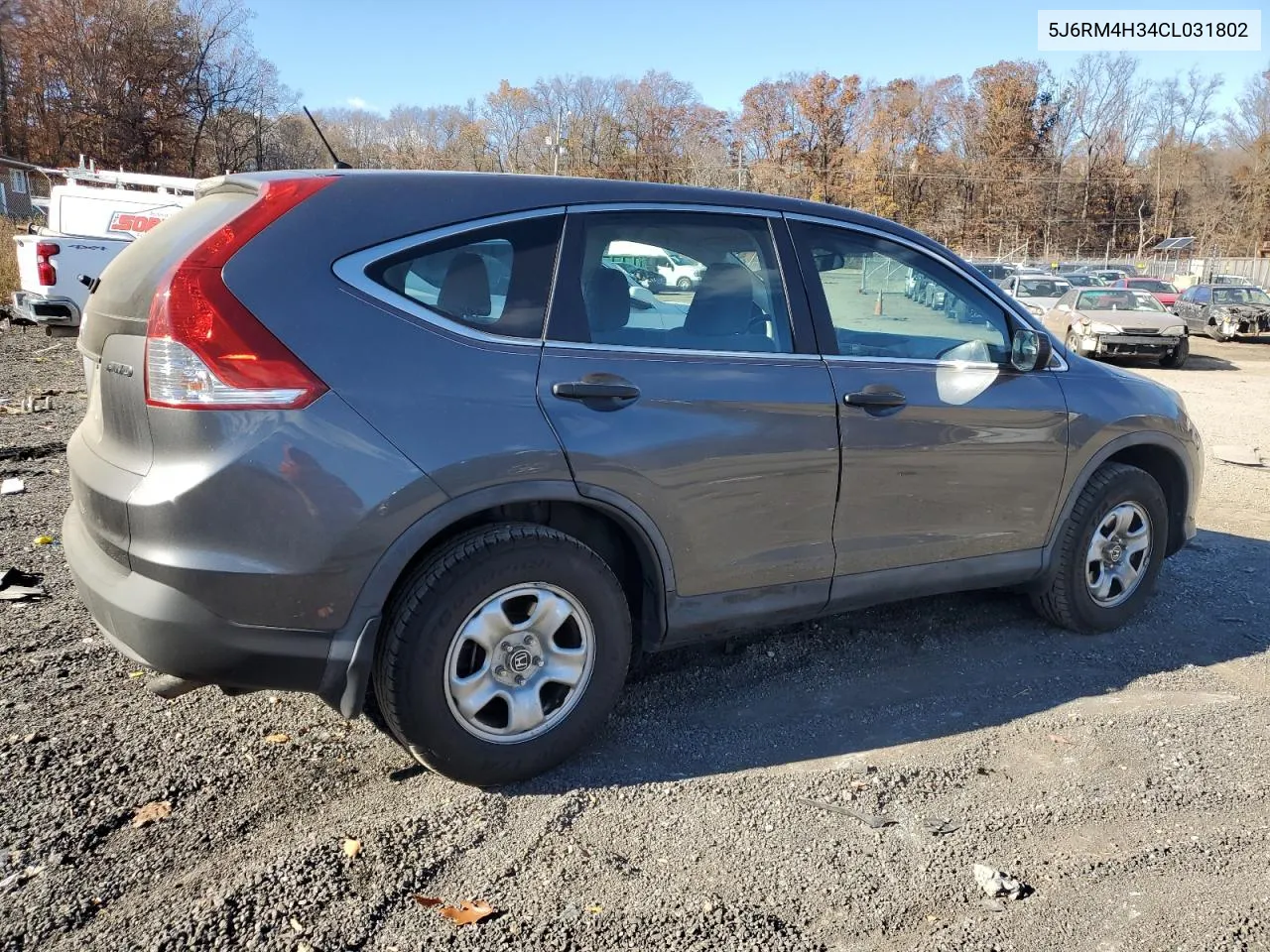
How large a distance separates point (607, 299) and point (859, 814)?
70.6 inches

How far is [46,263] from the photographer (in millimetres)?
13211

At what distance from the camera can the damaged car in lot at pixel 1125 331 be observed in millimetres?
19078

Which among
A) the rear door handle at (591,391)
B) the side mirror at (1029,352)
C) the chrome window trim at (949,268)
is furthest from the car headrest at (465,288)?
the side mirror at (1029,352)

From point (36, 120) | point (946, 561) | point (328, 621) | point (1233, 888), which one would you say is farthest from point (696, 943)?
point (36, 120)

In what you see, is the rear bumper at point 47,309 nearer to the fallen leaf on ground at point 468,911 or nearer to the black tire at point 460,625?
the black tire at point 460,625

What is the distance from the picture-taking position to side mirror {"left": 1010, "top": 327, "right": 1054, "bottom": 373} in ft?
13.3

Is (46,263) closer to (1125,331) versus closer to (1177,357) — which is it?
(1125,331)

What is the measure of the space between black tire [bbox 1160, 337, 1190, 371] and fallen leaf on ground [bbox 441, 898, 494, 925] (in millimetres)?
20368

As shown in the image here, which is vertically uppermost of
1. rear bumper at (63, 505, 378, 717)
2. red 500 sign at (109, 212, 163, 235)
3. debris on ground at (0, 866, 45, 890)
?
red 500 sign at (109, 212, 163, 235)

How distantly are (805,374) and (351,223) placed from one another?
1.61 metres

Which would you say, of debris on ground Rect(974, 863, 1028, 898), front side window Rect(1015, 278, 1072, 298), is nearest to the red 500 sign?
debris on ground Rect(974, 863, 1028, 898)

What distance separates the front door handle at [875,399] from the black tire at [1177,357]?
18503 mm

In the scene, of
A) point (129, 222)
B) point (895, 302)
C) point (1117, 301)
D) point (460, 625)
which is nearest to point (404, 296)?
point (460, 625)

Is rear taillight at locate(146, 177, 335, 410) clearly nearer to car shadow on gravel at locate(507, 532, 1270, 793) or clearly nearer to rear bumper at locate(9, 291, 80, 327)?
car shadow on gravel at locate(507, 532, 1270, 793)
